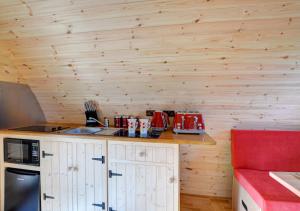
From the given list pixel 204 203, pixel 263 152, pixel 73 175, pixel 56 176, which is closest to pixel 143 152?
pixel 73 175

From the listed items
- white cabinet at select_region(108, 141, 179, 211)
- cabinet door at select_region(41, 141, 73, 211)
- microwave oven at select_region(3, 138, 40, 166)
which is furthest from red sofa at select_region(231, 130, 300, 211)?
microwave oven at select_region(3, 138, 40, 166)

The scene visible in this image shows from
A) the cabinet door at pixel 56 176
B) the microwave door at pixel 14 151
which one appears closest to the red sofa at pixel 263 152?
the cabinet door at pixel 56 176

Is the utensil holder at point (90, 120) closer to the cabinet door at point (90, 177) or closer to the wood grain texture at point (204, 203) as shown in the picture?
the cabinet door at point (90, 177)

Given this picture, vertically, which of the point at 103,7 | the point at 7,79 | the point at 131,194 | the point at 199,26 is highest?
the point at 103,7

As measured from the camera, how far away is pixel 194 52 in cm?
163

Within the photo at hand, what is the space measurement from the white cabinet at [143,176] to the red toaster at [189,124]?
0.36m

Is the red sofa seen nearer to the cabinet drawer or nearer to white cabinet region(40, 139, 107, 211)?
the cabinet drawer

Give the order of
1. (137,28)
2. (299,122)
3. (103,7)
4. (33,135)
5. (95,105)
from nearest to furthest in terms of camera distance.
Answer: (103,7) < (137,28) < (33,135) < (299,122) < (95,105)

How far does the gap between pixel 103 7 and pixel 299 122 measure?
2356 mm

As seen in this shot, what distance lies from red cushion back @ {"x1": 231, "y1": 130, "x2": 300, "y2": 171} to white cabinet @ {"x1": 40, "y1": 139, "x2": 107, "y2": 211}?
148 cm

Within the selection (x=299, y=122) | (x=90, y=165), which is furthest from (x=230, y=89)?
(x=90, y=165)

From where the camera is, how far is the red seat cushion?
1.22 metres

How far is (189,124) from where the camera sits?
179cm

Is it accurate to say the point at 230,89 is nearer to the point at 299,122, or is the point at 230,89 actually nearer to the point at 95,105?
the point at 299,122
